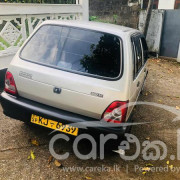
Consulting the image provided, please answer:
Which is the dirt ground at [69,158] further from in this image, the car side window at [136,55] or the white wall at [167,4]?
the white wall at [167,4]

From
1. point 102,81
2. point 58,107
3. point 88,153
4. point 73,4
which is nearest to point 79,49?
point 102,81

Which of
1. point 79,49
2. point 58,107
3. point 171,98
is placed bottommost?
point 171,98

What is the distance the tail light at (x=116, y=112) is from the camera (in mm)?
2451

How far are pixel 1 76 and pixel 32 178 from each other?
9.60ft

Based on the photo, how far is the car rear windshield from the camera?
2.61 meters

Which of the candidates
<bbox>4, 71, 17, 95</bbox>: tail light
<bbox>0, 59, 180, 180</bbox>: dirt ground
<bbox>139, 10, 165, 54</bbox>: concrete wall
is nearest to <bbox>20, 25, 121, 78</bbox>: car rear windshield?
<bbox>4, 71, 17, 95</bbox>: tail light

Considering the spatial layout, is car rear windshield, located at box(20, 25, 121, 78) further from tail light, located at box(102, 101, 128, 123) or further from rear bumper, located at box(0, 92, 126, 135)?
rear bumper, located at box(0, 92, 126, 135)

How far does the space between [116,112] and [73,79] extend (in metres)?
0.66

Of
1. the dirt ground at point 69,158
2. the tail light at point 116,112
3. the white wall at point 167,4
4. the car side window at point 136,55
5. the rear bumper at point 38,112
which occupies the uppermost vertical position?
the white wall at point 167,4

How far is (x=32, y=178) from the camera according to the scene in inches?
101

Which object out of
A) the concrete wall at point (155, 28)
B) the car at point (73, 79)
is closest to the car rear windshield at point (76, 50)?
the car at point (73, 79)

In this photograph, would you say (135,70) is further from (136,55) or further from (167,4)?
(167,4)

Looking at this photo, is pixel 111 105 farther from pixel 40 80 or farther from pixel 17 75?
pixel 17 75

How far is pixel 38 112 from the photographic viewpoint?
2.67 meters
